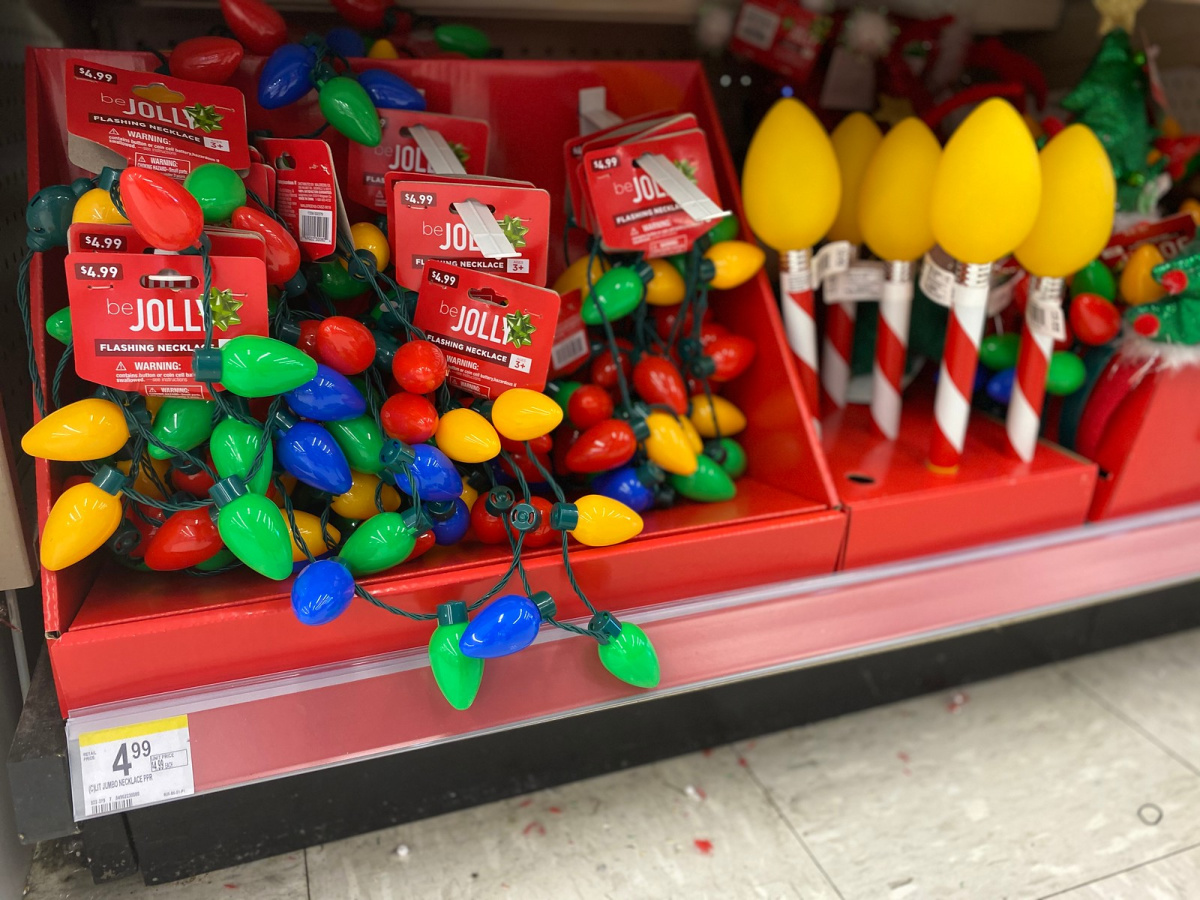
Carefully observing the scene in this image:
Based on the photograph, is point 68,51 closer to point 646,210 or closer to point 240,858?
point 646,210

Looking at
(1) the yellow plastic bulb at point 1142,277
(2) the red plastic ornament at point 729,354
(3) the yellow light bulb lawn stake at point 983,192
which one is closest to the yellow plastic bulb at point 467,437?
(2) the red plastic ornament at point 729,354

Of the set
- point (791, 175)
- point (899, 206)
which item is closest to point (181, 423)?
point (791, 175)

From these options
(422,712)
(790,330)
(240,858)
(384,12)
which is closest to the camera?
(422,712)

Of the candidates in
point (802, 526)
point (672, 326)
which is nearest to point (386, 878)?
point (802, 526)

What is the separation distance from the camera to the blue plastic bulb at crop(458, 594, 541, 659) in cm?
94

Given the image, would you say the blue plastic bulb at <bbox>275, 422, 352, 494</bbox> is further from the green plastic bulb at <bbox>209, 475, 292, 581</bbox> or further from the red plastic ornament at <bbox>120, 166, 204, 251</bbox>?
the red plastic ornament at <bbox>120, 166, 204, 251</bbox>

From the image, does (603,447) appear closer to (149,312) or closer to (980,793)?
A: (149,312)

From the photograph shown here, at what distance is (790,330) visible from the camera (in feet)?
4.69

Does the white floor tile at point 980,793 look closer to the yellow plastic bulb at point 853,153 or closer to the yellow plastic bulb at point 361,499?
the yellow plastic bulb at point 361,499

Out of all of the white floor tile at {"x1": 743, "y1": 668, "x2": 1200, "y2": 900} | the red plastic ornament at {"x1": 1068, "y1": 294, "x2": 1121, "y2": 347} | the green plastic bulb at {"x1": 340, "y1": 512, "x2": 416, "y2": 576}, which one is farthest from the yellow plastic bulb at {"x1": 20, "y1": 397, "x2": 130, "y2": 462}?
the red plastic ornament at {"x1": 1068, "y1": 294, "x2": 1121, "y2": 347}

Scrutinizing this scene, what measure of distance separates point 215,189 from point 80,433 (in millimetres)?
289

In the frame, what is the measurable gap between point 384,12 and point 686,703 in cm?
110

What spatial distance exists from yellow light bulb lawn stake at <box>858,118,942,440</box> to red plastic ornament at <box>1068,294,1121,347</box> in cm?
24

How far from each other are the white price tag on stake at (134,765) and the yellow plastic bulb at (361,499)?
0.28 metres
